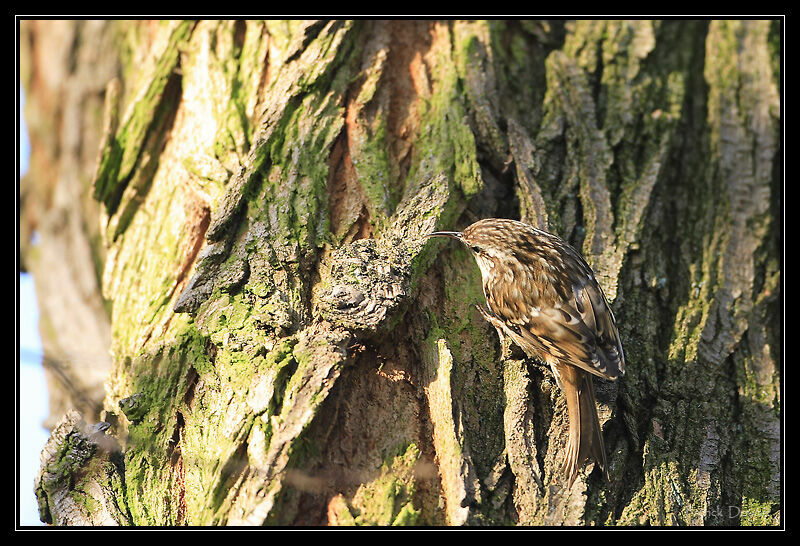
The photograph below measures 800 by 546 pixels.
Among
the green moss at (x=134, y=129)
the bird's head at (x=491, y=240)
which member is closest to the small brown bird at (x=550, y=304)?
the bird's head at (x=491, y=240)

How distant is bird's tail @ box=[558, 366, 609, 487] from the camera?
2293 millimetres

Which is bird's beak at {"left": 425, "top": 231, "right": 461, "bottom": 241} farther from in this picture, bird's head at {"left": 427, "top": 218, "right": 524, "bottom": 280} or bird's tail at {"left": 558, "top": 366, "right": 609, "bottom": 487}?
bird's tail at {"left": 558, "top": 366, "right": 609, "bottom": 487}

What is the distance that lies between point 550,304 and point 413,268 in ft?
1.99

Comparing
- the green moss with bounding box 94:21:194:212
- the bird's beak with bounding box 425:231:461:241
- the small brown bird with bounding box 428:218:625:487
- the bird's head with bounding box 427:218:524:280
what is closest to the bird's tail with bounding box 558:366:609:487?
the small brown bird with bounding box 428:218:625:487

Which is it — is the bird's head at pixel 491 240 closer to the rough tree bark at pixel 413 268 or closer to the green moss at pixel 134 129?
the rough tree bark at pixel 413 268

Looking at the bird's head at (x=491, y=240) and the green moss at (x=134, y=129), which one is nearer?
the bird's head at (x=491, y=240)

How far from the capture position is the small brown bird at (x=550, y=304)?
245 centimetres

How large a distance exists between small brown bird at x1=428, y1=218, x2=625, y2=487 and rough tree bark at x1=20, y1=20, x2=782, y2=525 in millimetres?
90

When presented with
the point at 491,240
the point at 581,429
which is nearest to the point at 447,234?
the point at 491,240

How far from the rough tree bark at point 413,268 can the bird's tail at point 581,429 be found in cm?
5

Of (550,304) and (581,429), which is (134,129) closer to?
(550,304)

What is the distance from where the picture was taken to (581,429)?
232 centimetres

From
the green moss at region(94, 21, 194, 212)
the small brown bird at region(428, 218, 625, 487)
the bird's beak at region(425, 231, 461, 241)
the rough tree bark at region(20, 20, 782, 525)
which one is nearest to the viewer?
the rough tree bark at region(20, 20, 782, 525)
